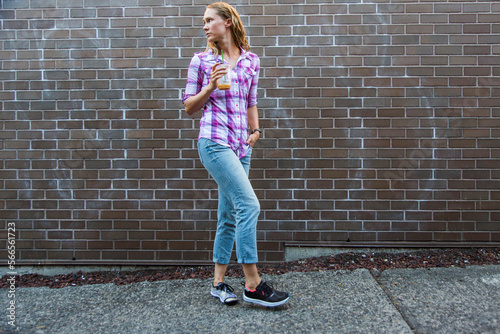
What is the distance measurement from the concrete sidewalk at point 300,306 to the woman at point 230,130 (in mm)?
183

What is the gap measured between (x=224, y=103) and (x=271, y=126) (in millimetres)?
1018

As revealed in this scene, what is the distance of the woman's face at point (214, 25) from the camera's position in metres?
2.36

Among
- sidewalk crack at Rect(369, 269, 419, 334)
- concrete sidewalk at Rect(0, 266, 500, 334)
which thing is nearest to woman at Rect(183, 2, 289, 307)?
concrete sidewalk at Rect(0, 266, 500, 334)

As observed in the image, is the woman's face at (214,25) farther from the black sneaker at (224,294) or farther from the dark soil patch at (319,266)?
the dark soil patch at (319,266)

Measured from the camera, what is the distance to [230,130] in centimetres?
239

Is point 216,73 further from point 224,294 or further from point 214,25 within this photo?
point 224,294

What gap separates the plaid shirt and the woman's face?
105 millimetres

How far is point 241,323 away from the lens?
2.26m

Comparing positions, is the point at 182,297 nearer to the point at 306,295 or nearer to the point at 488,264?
the point at 306,295

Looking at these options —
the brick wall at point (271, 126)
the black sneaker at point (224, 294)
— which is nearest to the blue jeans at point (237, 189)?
the black sneaker at point (224, 294)

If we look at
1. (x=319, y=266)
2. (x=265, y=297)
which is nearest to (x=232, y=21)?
(x=265, y=297)

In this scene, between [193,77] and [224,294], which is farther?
[224,294]

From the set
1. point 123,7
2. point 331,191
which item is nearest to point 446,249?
point 331,191

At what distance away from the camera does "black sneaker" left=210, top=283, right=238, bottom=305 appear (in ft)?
8.07
